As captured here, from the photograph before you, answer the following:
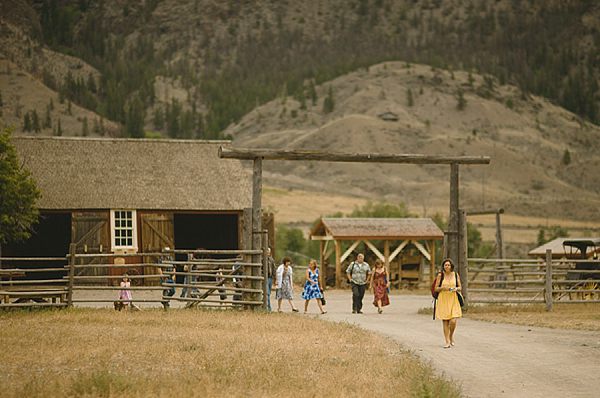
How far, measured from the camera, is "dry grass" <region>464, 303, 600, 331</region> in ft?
58.3

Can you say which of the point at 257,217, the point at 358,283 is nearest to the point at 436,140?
the point at 358,283

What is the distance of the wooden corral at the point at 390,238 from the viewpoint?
1388 inches

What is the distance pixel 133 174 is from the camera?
34.2m

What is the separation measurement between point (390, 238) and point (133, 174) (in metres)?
11.2

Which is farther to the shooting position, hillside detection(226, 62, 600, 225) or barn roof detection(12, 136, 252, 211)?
hillside detection(226, 62, 600, 225)

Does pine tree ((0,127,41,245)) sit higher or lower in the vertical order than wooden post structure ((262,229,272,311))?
higher

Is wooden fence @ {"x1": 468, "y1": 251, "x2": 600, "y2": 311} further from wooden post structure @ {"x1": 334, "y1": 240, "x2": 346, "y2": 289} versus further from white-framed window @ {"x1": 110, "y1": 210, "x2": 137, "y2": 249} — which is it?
white-framed window @ {"x1": 110, "y1": 210, "x2": 137, "y2": 249}

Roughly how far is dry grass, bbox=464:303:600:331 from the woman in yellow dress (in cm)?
405

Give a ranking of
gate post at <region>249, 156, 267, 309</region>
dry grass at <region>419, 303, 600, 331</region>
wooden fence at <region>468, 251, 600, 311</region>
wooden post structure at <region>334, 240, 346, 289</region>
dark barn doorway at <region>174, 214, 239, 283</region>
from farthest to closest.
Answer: dark barn doorway at <region>174, 214, 239, 283</region>, wooden post structure at <region>334, 240, 346, 289</region>, wooden fence at <region>468, 251, 600, 311</region>, gate post at <region>249, 156, 267, 309</region>, dry grass at <region>419, 303, 600, 331</region>

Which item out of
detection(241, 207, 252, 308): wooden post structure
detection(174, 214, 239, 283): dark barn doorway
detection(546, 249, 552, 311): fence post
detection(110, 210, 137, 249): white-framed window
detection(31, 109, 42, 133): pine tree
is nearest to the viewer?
detection(241, 207, 252, 308): wooden post structure

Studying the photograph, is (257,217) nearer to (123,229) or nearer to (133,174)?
(123,229)

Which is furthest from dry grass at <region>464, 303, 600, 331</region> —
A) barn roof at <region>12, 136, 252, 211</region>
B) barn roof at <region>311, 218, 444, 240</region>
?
barn roof at <region>12, 136, 252, 211</region>

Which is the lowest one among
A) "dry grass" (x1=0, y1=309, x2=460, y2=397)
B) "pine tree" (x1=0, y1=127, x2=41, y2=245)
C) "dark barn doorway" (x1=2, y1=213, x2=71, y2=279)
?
"dry grass" (x1=0, y1=309, x2=460, y2=397)

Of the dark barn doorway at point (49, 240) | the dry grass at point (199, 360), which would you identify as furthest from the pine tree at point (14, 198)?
the dry grass at point (199, 360)
